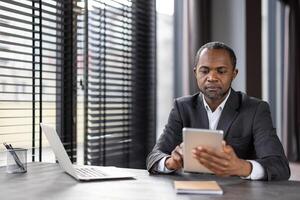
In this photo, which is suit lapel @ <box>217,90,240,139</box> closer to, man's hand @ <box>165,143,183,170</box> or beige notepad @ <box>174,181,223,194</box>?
man's hand @ <box>165,143,183,170</box>

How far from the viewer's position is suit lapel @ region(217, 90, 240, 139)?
1.96m

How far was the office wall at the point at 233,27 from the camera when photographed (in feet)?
11.2

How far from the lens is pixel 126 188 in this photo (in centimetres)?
143

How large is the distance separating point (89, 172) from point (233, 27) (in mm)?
2156

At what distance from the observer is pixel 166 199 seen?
4.20ft

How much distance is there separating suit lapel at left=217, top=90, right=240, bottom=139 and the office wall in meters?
1.44

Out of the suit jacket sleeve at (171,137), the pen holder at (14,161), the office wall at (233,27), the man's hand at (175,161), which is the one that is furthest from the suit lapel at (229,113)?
the office wall at (233,27)

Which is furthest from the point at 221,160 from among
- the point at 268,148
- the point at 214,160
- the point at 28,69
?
the point at 28,69

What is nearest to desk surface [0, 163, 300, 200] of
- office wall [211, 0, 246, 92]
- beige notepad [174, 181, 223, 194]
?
beige notepad [174, 181, 223, 194]

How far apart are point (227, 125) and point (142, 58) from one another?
1.44 metres

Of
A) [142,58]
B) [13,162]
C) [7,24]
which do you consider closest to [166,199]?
[13,162]

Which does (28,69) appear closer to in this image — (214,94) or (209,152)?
(214,94)

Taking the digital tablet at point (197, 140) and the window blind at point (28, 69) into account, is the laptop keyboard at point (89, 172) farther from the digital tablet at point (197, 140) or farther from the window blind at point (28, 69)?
the window blind at point (28, 69)

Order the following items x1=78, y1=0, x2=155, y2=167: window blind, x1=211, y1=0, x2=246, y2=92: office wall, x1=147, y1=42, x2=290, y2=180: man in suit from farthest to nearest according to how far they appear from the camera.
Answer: x1=211, y1=0, x2=246, y2=92: office wall
x1=78, y1=0, x2=155, y2=167: window blind
x1=147, y1=42, x2=290, y2=180: man in suit
